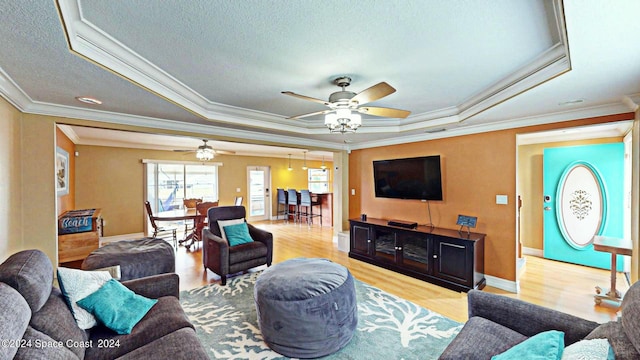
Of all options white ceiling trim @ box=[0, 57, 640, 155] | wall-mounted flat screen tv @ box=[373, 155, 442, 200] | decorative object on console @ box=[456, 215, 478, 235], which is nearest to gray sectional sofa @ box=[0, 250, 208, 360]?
white ceiling trim @ box=[0, 57, 640, 155]

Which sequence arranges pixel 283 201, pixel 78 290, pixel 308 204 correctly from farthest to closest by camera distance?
pixel 283 201 → pixel 308 204 → pixel 78 290

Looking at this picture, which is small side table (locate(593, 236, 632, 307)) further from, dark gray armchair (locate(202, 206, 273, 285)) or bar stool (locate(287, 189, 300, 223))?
bar stool (locate(287, 189, 300, 223))

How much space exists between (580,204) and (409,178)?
110 inches

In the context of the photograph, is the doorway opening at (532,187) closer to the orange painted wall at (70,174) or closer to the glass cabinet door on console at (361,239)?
the glass cabinet door on console at (361,239)

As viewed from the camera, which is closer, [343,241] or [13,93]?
[13,93]

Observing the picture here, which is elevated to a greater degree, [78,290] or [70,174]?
[70,174]

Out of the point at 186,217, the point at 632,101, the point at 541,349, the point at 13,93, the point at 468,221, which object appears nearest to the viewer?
the point at 541,349

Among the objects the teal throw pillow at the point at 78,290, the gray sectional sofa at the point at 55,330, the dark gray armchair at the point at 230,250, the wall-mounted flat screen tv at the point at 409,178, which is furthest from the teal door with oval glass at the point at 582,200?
the teal throw pillow at the point at 78,290

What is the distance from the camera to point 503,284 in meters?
3.54

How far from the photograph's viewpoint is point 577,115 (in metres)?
3.00

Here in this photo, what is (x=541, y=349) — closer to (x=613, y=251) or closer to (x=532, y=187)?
(x=613, y=251)

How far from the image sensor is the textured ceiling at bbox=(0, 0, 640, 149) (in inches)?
54.6

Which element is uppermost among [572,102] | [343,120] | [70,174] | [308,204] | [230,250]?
[572,102]

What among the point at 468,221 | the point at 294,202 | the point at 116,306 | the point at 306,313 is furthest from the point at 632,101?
the point at 294,202
